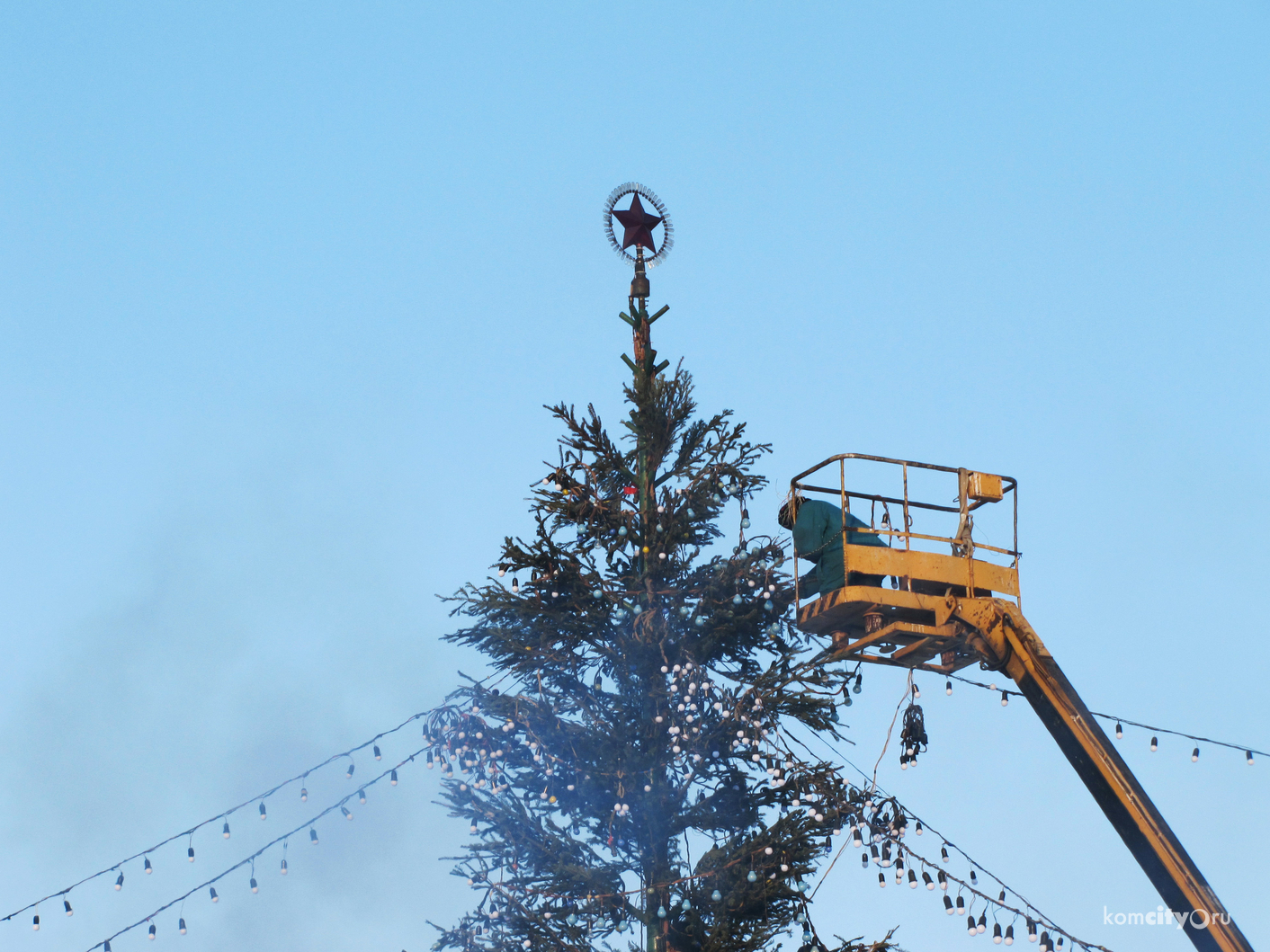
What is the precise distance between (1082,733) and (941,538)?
313cm

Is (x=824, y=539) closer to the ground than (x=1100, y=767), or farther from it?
farther from it

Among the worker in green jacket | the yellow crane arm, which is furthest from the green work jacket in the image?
the yellow crane arm

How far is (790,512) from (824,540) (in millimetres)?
1027

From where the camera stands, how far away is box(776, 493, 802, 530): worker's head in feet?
68.4

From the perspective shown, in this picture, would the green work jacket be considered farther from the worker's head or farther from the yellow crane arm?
the yellow crane arm

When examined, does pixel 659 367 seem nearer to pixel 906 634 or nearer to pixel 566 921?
pixel 906 634

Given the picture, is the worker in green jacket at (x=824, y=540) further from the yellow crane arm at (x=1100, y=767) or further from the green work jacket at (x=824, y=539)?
the yellow crane arm at (x=1100, y=767)

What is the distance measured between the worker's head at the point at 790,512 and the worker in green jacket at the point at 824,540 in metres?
0.01

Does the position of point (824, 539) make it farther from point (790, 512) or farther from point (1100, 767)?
point (1100, 767)

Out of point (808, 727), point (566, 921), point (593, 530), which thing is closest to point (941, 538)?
point (808, 727)

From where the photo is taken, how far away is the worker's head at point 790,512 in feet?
68.4

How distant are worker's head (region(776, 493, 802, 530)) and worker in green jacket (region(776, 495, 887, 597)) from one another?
12 mm

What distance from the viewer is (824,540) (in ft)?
65.8

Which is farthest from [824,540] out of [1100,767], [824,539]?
[1100,767]
